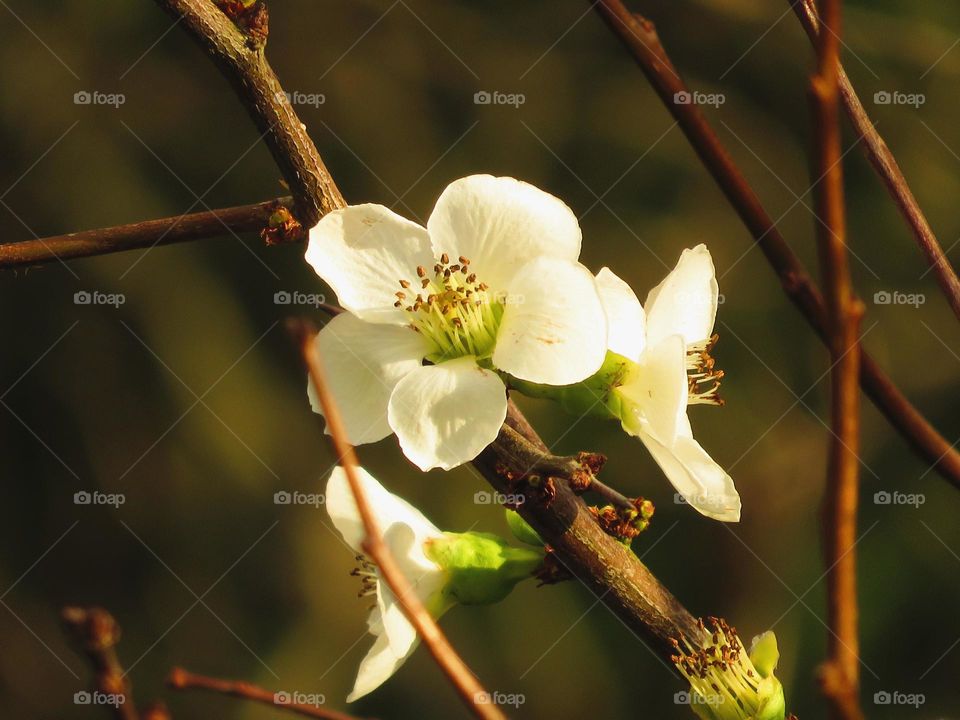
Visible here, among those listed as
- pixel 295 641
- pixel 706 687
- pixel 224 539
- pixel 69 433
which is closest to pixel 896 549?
pixel 295 641

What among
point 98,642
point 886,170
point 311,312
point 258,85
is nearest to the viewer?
point 98,642

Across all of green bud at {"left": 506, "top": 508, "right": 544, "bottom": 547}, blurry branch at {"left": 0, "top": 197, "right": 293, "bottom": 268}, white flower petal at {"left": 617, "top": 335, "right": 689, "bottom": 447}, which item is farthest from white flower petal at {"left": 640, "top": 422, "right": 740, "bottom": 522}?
blurry branch at {"left": 0, "top": 197, "right": 293, "bottom": 268}

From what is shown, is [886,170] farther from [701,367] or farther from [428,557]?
[428,557]

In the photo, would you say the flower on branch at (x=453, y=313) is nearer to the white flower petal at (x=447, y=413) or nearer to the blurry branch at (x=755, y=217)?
the white flower petal at (x=447, y=413)

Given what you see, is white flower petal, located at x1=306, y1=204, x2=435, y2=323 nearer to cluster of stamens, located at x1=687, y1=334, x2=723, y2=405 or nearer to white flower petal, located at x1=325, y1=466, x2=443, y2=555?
white flower petal, located at x1=325, y1=466, x2=443, y2=555

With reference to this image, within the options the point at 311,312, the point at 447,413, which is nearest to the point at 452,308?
the point at 447,413

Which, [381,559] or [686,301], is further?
[686,301]

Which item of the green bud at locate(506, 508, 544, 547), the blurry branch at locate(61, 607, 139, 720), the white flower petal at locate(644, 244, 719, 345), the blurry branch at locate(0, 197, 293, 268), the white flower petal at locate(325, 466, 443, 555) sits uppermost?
the blurry branch at locate(0, 197, 293, 268)
